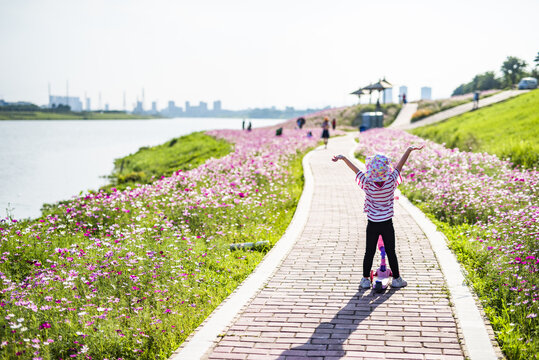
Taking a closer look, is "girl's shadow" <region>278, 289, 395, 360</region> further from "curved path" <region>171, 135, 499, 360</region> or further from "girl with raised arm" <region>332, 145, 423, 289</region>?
"girl with raised arm" <region>332, 145, 423, 289</region>

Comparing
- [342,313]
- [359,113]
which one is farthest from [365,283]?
[359,113]

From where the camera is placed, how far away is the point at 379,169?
570 centimetres

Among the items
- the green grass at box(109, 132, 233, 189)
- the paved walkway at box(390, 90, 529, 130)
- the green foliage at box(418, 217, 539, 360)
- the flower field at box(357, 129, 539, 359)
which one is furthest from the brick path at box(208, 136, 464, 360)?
the paved walkway at box(390, 90, 529, 130)

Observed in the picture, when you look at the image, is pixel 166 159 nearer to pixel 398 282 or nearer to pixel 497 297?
pixel 398 282

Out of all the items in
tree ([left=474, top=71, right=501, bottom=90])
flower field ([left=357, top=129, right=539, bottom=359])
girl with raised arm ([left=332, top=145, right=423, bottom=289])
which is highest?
tree ([left=474, top=71, right=501, bottom=90])

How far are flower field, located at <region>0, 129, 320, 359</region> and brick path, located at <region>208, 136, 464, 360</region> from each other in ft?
2.39

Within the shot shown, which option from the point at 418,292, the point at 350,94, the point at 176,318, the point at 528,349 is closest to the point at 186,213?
the point at 176,318

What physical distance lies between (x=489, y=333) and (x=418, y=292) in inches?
48.8

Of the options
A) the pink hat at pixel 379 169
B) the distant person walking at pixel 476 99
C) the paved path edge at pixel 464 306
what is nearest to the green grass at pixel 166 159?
the distant person walking at pixel 476 99

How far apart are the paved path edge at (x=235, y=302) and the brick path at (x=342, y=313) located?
A: 0.10 metres

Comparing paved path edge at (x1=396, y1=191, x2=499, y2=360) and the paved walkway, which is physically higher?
the paved walkway

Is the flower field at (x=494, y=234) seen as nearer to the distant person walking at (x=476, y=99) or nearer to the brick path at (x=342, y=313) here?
the brick path at (x=342, y=313)

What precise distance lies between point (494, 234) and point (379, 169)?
3.35 metres

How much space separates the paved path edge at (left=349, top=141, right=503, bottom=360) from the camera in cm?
450
